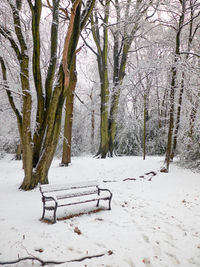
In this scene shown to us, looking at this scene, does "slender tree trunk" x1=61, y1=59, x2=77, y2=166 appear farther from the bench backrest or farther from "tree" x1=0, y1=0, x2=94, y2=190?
the bench backrest

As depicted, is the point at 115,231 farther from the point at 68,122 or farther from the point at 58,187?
the point at 68,122

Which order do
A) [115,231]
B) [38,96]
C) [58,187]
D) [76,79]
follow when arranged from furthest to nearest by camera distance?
[76,79] → [38,96] → [58,187] → [115,231]

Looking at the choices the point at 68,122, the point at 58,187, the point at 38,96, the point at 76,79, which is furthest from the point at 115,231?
the point at 76,79

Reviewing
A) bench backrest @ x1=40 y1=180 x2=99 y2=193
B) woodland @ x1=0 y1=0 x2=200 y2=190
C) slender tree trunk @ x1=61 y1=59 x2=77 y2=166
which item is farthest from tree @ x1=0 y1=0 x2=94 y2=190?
slender tree trunk @ x1=61 y1=59 x2=77 y2=166

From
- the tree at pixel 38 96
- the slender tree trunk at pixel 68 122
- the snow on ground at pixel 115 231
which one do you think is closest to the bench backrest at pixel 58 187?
the snow on ground at pixel 115 231

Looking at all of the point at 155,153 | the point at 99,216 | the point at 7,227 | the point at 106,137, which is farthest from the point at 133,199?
the point at 155,153

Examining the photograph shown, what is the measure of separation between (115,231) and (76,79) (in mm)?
8440

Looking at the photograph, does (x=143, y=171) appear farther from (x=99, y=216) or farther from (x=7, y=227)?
(x=7, y=227)

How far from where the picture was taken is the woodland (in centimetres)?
578

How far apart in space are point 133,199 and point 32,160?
113 inches

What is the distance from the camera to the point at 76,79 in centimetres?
1066

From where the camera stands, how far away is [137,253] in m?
2.95

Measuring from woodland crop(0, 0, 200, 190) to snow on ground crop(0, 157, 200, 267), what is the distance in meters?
1.94

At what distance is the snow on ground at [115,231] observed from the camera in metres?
2.80
